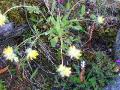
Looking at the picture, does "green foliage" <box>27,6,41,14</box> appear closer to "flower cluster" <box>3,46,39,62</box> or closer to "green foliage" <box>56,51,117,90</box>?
"flower cluster" <box>3,46,39,62</box>

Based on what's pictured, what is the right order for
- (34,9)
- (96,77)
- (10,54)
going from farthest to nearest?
(34,9) < (96,77) < (10,54)

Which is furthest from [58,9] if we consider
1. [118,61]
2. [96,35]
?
[118,61]

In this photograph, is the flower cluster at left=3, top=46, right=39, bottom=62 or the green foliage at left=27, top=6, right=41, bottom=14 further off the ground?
the green foliage at left=27, top=6, right=41, bottom=14

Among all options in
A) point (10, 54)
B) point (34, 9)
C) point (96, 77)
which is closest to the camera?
point (10, 54)

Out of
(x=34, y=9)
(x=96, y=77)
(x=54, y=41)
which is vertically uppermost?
(x=34, y=9)

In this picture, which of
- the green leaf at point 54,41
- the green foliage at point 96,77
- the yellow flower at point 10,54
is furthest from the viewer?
the green leaf at point 54,41

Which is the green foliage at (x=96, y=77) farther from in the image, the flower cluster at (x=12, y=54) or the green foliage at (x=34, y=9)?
the green foliage at (x=34, y=9)

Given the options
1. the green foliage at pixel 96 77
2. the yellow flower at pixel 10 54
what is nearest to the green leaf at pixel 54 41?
the green foliage at pixel 96 77

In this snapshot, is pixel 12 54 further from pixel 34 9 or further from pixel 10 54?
pixel 34 9

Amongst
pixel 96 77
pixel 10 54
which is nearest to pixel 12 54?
pixel 10 54

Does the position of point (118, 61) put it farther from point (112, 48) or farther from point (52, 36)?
point (52, 36)

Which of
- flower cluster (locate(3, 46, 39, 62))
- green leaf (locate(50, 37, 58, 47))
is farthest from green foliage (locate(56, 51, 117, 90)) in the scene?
flower cluster (locate(3, 46, 39, 62))
